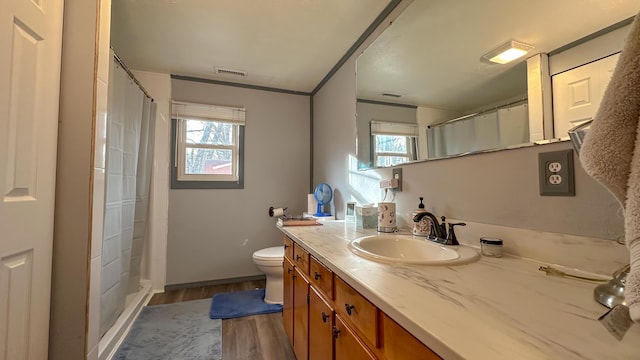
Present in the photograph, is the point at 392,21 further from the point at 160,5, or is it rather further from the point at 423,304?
the point at 423,304

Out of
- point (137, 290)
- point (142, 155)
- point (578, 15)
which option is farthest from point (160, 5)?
point (137, 290)

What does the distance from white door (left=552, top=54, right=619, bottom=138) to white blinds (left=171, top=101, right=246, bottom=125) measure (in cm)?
266

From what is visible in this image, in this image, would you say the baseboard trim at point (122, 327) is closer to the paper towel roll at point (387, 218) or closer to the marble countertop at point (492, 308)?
the marble countertop at point (492, 308)

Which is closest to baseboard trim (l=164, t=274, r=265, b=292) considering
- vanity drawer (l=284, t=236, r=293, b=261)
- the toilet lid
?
the toilet lid

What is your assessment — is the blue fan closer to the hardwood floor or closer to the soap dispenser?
the hardwood floor

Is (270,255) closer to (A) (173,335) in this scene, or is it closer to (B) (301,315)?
(A) (173,335)

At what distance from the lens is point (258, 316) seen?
2.13 m

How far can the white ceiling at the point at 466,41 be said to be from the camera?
2.74ft

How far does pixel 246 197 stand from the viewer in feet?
9.62

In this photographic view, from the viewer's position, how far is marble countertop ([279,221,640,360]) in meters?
0.42

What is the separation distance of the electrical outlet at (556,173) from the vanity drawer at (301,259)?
38.6 inches

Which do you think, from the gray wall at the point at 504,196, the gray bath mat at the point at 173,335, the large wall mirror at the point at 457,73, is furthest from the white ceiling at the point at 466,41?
the gray bath mat at the point at 173,335

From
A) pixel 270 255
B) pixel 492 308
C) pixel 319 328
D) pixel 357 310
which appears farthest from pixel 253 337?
pixel 492 308

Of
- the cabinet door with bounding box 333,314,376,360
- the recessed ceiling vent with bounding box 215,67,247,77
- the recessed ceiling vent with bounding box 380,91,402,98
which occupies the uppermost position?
the recessed ceiling vent with bounding box 215,67,247,77
